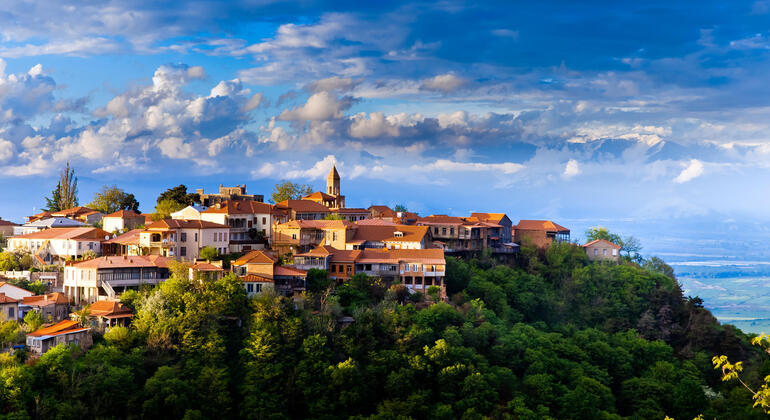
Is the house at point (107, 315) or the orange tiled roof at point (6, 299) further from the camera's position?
the orange tiled roof at point (6, 299)

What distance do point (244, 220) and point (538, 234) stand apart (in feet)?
99.5

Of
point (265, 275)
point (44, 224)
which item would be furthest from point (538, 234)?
point (44, 224)

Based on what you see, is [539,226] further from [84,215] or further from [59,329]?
[59,329]

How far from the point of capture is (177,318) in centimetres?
4672

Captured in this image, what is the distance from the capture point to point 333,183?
87688 mm

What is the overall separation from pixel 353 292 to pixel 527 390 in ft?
45.1

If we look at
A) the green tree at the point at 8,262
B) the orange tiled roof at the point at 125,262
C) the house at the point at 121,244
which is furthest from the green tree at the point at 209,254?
the green tree at the point at 8,262

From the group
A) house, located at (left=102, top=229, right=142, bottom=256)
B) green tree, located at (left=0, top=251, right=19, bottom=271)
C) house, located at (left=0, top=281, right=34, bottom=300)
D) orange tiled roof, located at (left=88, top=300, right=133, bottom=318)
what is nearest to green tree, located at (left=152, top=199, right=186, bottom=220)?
house, located at (left=102, top=229, right=142, bottom=256)

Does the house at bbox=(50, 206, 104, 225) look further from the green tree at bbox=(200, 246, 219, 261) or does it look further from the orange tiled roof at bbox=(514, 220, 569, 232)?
the orange tiled roof at bbox=(514, 220, 569, 232)

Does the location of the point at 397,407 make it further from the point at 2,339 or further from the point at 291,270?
the point at 2,339

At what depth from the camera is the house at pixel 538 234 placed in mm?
76562

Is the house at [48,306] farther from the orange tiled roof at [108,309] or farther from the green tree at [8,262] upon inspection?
the green tree at [8,262]

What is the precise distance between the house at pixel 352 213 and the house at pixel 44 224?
24441 millimetres

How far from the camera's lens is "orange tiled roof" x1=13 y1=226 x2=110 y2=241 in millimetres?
60656
